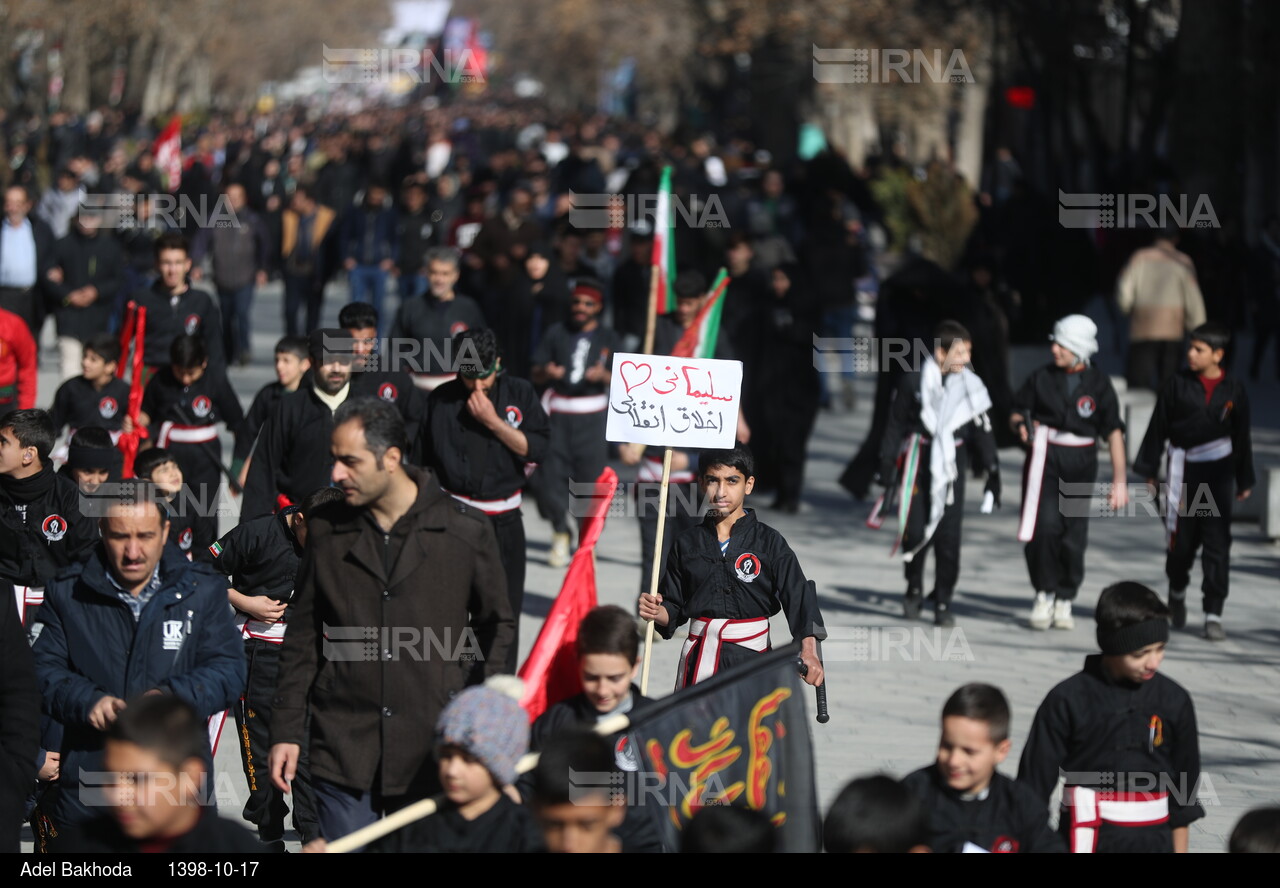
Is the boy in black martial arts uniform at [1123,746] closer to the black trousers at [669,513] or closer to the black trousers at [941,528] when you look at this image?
the black trousers at [669,513]

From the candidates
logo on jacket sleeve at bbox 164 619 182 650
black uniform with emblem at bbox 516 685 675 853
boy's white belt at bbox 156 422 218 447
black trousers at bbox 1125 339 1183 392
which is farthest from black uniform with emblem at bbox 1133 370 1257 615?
logo on jacket sleeve at bbox 164 619 182 650

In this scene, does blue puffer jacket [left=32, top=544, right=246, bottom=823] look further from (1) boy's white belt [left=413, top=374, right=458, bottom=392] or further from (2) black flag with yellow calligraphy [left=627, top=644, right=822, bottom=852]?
(1) boy's white belt [left=413, top=374, right=458, bottom=392]

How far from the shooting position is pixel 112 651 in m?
5.89

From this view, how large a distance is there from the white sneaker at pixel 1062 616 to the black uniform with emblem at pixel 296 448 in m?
4.22

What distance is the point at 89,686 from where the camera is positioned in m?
5.82

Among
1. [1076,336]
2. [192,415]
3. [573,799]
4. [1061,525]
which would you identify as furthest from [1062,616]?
[573,799]

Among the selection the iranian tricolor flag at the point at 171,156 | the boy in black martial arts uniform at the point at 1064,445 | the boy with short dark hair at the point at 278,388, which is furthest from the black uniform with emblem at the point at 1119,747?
the iranian tricolor flag at the point at 171,156

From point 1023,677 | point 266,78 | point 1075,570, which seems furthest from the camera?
point 266,78

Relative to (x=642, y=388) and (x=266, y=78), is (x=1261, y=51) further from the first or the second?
(x=266, y=78)

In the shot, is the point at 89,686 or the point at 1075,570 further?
the point at 1075,570

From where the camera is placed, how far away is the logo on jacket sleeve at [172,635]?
19.4ft

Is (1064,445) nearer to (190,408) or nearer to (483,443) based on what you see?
(483,443)
